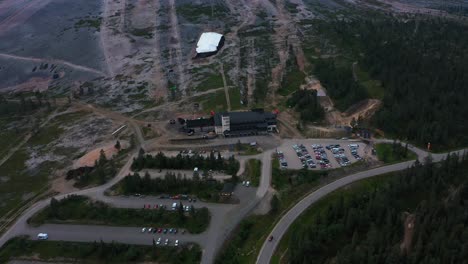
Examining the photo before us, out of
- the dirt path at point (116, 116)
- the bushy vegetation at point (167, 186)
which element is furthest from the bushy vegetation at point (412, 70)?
the dirt path at point (116, 116)

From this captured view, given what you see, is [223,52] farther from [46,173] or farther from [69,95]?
[46,173]

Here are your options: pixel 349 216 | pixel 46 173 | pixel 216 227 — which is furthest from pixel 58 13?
pixel 349 216

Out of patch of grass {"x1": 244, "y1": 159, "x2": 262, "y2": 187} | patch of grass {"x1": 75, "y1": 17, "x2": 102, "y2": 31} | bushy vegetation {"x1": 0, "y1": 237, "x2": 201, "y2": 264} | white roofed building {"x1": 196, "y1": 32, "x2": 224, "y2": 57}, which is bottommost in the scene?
bushy vegetation {"x1": 0, "y1": 237, "x2": 201, "y2": 264}

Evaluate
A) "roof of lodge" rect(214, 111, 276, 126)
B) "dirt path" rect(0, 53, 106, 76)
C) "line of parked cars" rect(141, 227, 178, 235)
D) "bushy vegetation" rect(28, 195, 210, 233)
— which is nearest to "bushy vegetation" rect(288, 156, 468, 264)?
"bushy vegetation" rect(28, 195, 210, 233)

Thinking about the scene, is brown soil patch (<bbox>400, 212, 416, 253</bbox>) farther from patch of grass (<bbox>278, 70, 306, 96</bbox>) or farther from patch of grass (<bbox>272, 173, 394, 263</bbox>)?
patch of grass (<bbox>278, 70, 306, 96</bbox>)

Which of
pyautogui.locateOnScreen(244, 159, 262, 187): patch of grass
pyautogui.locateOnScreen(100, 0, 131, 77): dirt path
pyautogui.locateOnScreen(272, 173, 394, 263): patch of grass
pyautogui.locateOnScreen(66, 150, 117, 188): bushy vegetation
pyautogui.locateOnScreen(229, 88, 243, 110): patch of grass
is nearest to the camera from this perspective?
pyautogui.locateOnScreen(272, 173, 394, 263): patch of grass
